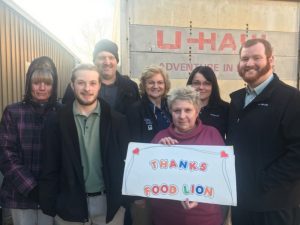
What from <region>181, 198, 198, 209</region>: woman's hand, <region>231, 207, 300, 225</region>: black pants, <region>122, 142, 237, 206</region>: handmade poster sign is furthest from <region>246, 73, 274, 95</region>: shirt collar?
<region>181, 198, 198, 209</region>: woman's hand

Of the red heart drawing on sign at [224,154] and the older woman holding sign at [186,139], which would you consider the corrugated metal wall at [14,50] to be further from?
the red heart drawing on sign at [224,154]

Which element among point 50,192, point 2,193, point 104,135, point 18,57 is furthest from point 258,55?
point 18,57

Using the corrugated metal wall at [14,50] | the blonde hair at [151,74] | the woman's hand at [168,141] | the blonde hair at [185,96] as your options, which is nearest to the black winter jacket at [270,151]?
the blonde hair at [185,96]

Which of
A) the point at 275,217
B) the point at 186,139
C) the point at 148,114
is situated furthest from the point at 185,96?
the point at 275,217

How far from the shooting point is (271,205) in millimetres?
2617

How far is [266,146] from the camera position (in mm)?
2629

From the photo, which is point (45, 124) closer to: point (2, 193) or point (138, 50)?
point (2, 193)

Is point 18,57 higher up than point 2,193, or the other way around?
point 18,57

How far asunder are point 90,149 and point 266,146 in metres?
1.43

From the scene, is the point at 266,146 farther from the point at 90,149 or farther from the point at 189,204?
the point at 90,149

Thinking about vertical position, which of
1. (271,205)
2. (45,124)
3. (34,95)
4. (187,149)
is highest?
(34,95)

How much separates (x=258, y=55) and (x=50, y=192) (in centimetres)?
207

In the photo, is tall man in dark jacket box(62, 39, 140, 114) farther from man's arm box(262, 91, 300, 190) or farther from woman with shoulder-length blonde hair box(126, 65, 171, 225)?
man's arm box(262, 91, 300, 190)

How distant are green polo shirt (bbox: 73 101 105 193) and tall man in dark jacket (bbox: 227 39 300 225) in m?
1.19
